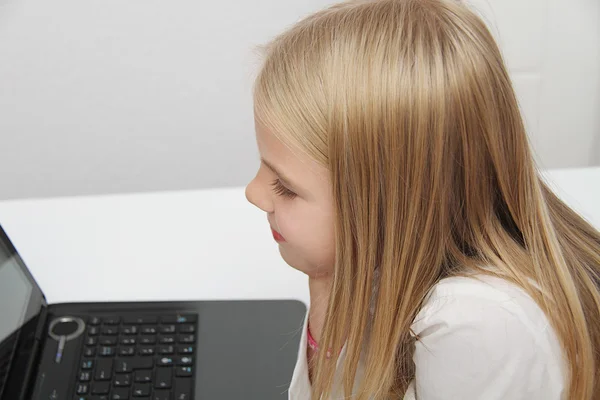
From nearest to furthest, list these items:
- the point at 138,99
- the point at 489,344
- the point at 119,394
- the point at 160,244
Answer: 1. the point at 489,344
2. the point at 119,394
3. the point at 160,244
4. the point at 138,99

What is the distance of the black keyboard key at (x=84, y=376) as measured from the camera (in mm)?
660

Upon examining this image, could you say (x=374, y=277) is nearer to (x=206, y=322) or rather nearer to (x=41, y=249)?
(x=206, y=322)

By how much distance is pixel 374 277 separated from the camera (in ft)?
1.94

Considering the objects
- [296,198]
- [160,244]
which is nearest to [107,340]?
[160,244]

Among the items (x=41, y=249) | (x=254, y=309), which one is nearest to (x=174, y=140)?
(x=41, y=249)

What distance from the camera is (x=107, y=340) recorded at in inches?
27.5

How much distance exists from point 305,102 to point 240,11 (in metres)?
1.31

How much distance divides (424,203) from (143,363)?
1.02 feet

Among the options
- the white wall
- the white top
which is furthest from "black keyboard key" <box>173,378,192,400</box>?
the white wall

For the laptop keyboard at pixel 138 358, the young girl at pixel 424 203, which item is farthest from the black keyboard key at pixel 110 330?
the young girl at pixel 424 203

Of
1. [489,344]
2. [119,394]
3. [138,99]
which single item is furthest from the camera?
[138,99]

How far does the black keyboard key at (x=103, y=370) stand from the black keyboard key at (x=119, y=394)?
0.7 inches

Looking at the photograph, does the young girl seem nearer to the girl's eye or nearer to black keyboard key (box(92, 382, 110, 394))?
→ the girl's eye

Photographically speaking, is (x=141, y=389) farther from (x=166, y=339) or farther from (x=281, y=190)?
(x=281, y=190)
